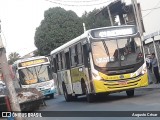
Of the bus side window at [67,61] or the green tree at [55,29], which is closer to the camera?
the bus side window at [67,61]

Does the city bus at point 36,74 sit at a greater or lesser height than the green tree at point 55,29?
lesser

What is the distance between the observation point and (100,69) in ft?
58.4

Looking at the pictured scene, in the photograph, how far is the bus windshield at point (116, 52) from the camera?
1783cm

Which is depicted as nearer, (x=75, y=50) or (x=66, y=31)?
(x=75, y=50)

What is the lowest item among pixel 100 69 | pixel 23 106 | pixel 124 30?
pixel 23 106

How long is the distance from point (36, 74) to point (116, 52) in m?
13.4

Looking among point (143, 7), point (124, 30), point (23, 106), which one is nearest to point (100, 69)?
point (124, 30)

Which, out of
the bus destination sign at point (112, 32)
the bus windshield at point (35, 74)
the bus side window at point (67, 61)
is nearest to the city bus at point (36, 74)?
the bus windshield at point (35, 74)

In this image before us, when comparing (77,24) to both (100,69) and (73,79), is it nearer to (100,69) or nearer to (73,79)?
(73,79)

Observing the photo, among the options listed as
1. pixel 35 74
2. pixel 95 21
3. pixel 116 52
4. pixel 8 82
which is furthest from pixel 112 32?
pixel 95 21

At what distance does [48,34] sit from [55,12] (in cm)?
308

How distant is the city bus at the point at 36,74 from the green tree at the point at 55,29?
2314cm

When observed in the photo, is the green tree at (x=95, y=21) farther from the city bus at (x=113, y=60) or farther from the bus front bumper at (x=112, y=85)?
the bus front bumper at (x=112, y=85)

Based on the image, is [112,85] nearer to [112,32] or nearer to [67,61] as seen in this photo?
[112,32]
